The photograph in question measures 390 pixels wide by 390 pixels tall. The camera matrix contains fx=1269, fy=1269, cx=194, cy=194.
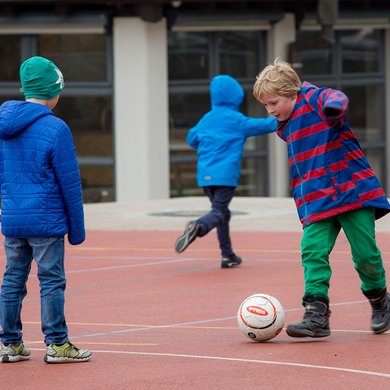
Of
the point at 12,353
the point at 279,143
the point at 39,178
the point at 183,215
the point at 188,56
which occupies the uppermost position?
the point at 188,56

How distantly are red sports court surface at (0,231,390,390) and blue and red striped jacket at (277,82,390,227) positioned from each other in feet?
2.80

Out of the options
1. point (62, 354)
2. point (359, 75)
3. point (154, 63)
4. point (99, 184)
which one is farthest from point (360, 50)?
point (62, 354)

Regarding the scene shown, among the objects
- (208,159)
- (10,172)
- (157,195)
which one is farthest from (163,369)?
(157,195)

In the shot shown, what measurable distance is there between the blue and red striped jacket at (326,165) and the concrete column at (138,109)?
15.7 m

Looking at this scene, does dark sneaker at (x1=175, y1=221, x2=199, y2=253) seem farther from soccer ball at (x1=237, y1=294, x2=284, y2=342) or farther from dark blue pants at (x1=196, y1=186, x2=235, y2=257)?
soccer ball at (x1=237, y1=294, x2=284, y2=342)

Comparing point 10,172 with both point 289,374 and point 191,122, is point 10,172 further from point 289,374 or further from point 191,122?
point 191,122

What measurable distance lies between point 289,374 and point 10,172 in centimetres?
196

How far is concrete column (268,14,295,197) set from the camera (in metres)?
24.5

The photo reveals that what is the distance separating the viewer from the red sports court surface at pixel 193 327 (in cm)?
680

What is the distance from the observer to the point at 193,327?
8.68 m

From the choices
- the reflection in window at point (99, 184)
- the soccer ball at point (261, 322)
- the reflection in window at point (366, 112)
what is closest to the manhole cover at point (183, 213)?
the reflection in window at point (99, 184)

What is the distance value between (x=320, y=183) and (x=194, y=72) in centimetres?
1671

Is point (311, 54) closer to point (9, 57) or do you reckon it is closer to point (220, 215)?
point (9, 57)

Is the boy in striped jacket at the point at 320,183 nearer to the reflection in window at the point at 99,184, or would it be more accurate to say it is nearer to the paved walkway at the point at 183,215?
the paved walkway at the point at 183,215
